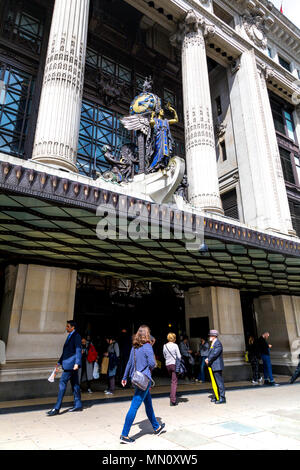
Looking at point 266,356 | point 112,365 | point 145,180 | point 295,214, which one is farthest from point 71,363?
point 295,214

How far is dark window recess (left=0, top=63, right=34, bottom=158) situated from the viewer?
13.1 metres

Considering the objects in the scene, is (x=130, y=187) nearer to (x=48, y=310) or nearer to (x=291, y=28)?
(x=48, y=310)

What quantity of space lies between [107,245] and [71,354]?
2.90 m

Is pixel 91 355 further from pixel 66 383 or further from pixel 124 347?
pixel 66 383

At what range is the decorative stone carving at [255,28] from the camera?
66.6 feet

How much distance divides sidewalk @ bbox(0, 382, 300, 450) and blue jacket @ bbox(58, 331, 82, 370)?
90cm

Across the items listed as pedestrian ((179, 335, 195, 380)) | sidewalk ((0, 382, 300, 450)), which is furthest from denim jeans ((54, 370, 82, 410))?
pedestrian ((179, 335, 195, 380))

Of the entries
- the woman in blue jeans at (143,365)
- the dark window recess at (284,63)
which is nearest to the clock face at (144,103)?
the woman in blue jeans at (143,365)

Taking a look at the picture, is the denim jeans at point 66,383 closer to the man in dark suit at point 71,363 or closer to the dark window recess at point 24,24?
the man in dark suit at point 71,363

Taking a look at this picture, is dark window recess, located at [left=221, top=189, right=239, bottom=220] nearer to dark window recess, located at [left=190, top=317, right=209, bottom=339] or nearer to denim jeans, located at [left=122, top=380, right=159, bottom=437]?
dark window recess, located at [left=190, top=317, right=209, bottom=339]

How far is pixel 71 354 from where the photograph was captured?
6121 mm

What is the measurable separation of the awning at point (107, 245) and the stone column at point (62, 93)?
2.86 meters

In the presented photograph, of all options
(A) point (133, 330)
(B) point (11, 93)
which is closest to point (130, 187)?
(A) point (133, 330)
